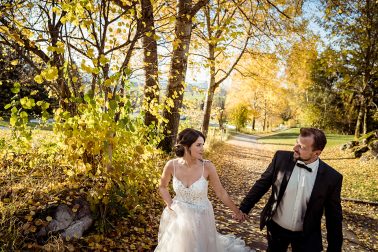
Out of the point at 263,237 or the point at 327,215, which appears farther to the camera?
the point at 263,237

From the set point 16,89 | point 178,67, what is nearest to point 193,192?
point 16,89

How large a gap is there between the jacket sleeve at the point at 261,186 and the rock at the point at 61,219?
96.5 inches

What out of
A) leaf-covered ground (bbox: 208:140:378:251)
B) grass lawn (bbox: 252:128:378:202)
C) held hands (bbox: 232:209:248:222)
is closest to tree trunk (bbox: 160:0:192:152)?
leaf-covered ground (bbox: 208:140:378:251)

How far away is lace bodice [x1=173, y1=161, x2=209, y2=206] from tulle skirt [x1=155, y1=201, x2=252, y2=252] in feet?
0.15

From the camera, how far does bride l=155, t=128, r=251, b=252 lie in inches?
149

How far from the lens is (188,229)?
377 cm

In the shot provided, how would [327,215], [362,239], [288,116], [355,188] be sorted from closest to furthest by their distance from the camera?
[327,215]
[362,239]
[355,188]
[288,116]

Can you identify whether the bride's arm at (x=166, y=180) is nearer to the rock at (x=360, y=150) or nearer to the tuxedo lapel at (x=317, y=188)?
the tuxedo lapel at (x=317, y=188)

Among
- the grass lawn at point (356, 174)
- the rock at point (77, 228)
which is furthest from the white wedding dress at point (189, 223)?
the grass lawn at point (356, 174)

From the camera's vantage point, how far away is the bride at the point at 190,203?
3.78m

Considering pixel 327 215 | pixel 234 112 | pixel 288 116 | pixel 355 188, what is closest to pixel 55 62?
pixel 327 215

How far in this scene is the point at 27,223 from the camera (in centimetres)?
404

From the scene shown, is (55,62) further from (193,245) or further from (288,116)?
(288,116)

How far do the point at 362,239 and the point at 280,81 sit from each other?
41.9ft
